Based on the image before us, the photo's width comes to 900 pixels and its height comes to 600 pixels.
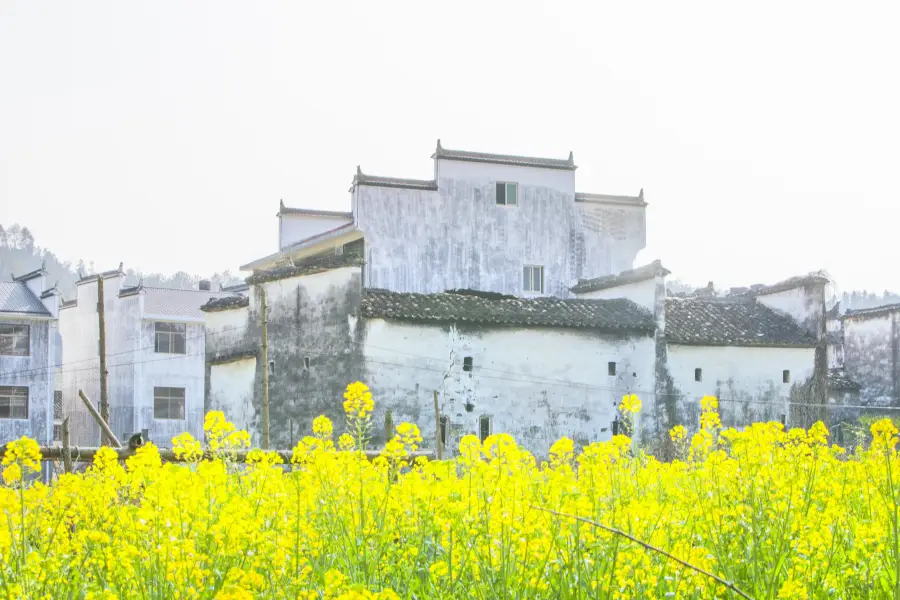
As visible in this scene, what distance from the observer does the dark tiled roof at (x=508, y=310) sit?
2288cm

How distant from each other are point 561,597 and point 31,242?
9286 centimetres

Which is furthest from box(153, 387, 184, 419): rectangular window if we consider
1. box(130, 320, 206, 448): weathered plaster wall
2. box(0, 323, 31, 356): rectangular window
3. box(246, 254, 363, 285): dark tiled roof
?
box(246, 254, 363, 285): dark tiled roof

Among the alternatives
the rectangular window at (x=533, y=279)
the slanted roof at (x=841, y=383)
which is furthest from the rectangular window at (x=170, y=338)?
the slanted roof at (x=841, y=383)

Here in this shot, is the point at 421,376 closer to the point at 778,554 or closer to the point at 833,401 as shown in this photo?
the point at 833,401

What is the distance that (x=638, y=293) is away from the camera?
1008 inches

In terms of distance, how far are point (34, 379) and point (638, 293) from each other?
18.4 meters

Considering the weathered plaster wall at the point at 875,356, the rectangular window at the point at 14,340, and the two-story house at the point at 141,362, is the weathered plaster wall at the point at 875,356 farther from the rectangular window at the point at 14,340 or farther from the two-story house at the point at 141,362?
the rectangular window at the point at 14,340

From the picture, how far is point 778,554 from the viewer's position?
4441 mm

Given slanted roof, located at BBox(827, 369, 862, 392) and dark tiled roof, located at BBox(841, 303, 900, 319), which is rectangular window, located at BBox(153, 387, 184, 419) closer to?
slanted roof, located at BBox(827, 369, 862, 392)

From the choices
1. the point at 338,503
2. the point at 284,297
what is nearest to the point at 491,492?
the point at 338,503

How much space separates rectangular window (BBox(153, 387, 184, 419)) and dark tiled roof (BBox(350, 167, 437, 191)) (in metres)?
13.3

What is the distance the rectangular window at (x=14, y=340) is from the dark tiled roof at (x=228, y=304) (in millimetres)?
9622

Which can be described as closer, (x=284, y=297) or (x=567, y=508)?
(x=567, y=508)

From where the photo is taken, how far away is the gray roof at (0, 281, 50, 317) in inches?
1288
